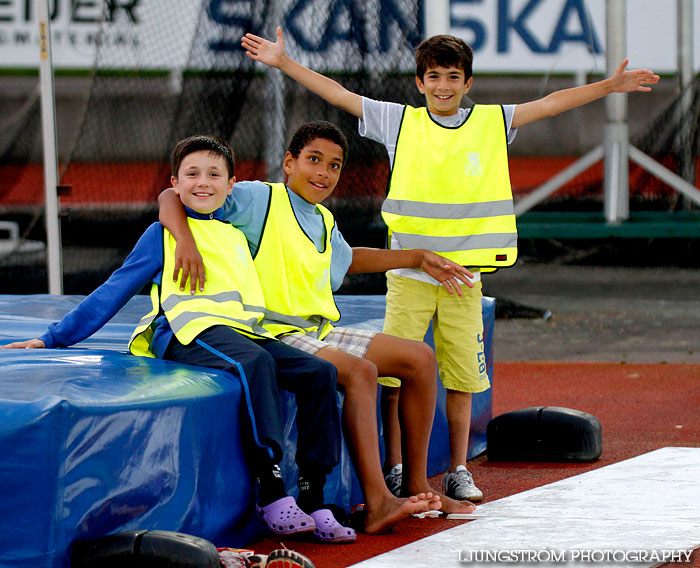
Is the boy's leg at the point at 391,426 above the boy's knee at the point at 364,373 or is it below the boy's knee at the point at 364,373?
below

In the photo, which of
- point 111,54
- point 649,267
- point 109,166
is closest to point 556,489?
point 111,54

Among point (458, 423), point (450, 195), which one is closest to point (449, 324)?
point (458, 423)

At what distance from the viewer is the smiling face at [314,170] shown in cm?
399

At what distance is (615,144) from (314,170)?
8.98 meters

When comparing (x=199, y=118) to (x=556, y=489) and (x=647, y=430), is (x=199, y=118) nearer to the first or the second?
(x=647, y=430)

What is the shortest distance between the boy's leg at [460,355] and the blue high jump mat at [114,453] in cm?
63

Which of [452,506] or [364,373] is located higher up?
[364,373]

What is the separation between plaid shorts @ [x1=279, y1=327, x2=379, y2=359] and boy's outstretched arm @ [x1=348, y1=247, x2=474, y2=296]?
0.38m

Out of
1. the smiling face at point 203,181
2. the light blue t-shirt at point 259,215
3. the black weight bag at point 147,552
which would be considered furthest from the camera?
the light blue t-shirt at point 259,215

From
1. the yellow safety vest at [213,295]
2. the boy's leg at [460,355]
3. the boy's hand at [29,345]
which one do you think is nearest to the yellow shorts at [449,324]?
the boy's leg at [460,355]

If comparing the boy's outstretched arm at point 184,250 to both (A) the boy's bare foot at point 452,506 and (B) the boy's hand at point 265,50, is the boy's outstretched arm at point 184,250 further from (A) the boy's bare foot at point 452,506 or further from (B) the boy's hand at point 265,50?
(A) the boy's bare foot at point 452,506

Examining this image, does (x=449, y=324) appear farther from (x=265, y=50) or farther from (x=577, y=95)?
(x=265, y=50)

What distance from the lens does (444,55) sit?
422 cm

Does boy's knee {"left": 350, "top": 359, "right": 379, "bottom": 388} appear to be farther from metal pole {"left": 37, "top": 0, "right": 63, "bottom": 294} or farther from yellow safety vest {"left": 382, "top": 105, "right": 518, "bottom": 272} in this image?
metal pole {"left": 37, "top": 0, "right": 63, "bottom": 294}
